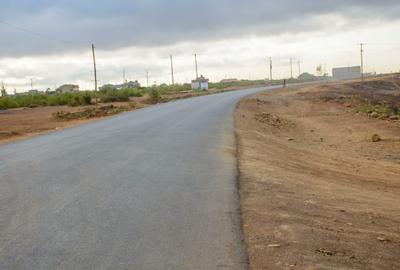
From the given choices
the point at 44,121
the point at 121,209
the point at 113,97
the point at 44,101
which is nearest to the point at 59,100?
the point at 44,101

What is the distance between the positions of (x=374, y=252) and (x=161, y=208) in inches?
131

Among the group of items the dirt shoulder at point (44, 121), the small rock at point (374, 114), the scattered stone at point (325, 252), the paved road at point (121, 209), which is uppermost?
the paved road at point (121, 209)

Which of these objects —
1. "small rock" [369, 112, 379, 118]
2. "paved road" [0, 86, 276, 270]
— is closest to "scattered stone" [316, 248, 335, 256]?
"paved road" [0, 86, 276, 270]

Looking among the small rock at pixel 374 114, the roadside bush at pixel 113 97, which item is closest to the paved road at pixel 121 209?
the small rock at pixel 374 114

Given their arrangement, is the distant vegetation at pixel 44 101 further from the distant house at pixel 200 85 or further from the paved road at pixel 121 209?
the paved road at pixel 121 209

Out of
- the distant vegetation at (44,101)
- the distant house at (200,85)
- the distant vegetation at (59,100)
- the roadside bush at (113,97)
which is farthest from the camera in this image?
the distant house at (200,85)

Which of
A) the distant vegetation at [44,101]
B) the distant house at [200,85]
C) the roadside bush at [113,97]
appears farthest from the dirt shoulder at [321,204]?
the distant house at [200,85]

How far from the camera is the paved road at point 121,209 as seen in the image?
644cm

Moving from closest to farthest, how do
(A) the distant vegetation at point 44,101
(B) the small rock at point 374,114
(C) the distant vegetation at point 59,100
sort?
(B) the small rock at point 374,114
(A) the distant vegetation at point 44,101
(C) the distant vegetation at point 59,100

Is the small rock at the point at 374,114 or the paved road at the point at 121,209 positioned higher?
the paved road at the point at 121,209

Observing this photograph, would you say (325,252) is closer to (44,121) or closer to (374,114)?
(374,114)

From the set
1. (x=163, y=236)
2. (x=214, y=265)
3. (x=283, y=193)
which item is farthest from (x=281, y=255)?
(x=283, y=193)

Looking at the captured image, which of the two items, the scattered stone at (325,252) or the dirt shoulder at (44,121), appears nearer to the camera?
the scattered stone at (325,252)

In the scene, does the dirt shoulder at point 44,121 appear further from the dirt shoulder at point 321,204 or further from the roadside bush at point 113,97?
the roadside bush at point 113,97
